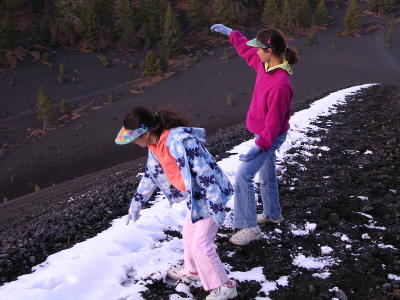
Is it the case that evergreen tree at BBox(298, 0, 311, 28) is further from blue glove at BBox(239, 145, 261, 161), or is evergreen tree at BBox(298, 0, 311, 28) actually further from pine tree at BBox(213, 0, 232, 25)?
blue glove at BBox(239, 145, 261, 161)

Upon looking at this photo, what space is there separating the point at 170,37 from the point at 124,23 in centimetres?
624

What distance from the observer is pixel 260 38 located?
3.85m

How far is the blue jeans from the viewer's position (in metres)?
3.95

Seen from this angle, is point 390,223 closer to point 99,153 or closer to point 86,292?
point 86,292

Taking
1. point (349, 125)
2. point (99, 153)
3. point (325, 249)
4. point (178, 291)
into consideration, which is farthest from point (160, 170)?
point (99, 153)

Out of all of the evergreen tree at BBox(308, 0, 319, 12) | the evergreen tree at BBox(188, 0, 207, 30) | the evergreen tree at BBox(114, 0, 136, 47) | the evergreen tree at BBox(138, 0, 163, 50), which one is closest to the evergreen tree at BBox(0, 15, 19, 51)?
the evergreen tree at BBox(114, 0, 136, 47)

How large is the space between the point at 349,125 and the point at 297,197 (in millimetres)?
6323

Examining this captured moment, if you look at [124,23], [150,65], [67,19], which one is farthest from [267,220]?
[67,19]

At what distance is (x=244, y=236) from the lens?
4.24m

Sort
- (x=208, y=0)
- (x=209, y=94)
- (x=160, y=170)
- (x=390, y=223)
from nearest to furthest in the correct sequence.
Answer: (x=160, y=170)
(x=390, y=223)
(x=209, y=94)
(x=208, y=0)

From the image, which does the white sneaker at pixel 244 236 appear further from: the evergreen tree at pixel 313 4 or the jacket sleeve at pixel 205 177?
the evergreen tree at pixel 313 4

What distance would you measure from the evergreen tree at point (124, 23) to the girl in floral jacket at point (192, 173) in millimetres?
41146

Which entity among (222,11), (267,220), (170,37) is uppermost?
(222,11)

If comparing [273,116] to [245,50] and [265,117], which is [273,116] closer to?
[265,117]
